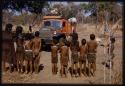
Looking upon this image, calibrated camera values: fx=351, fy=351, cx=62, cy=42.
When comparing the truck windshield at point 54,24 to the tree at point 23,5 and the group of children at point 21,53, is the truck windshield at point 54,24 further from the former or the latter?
the group of children at point 21,53

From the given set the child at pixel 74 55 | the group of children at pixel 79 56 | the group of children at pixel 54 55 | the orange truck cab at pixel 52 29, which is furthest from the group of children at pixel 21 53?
the orange truck cab at pixel 52 29

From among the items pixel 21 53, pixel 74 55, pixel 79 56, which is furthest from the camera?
pixel 21 53

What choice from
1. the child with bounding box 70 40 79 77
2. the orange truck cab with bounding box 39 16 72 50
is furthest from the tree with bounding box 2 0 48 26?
the child with bounding box 70 40 79 77

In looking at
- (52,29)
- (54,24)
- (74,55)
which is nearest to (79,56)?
(74,55)

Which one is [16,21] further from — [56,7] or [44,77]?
[44,77]

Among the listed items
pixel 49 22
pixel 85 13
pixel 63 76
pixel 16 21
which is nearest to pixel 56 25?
pixel 49 22

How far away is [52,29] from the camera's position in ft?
48.1

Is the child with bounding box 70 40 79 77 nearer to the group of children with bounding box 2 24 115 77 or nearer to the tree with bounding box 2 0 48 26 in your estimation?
the group of children with bounding box 2 24 115 77

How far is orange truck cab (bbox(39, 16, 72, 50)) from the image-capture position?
14.4m

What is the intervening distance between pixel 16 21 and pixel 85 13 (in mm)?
7702

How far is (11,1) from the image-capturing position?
1845 centimetres

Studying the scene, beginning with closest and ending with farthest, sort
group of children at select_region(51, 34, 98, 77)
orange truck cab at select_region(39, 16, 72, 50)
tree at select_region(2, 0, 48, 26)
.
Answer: group of children at select_region(51, 34, 98, 77), orange truck cab at select_region(39, 16, 72, 50), tree at select_region(2, 0, 48, 26)

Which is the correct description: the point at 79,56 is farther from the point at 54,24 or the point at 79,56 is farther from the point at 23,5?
the point at 23,5

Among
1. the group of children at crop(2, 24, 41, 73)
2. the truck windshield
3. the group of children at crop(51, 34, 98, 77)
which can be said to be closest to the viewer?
the group of children at crop(51, 34, 98, 77)
